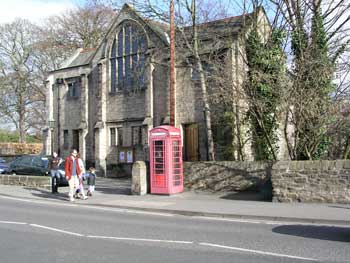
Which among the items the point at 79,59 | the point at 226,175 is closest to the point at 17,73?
the point at 79,59

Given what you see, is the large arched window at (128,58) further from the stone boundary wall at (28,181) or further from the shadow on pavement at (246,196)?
the shadow on pavement at (246,196)

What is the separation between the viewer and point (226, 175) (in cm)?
1869

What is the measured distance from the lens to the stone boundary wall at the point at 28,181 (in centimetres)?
2328

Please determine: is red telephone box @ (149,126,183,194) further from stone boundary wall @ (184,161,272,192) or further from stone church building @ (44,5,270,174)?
stone church building @ (44,5,270,174)

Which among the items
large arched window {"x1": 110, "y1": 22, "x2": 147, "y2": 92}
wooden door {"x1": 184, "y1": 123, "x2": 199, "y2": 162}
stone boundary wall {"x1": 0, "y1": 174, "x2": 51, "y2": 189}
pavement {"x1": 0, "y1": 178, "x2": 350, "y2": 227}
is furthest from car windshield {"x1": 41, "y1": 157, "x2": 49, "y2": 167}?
wooden door {"x1": 184, "y1": 123, "x2": 199, "y2": 162}

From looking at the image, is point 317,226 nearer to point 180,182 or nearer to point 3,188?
point 180,182

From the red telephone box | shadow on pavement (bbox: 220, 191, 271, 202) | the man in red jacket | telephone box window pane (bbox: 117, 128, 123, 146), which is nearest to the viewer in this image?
shadow on pavement (bbox: 220, 191, 271, 202)

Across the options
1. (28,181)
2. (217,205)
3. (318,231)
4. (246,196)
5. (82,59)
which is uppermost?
(82,59)

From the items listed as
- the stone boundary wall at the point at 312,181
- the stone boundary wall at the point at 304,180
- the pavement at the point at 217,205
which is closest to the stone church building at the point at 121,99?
the stone boundary wall at the point at 304,180

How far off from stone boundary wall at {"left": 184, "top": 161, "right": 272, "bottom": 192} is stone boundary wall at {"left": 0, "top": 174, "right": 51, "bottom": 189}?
25.3 feet

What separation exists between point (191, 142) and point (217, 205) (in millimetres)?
11952

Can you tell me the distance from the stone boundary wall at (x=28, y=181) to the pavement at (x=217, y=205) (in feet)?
5.86

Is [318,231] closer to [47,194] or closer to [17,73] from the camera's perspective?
[47,194]

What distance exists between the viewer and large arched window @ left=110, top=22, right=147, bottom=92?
29500 mm
